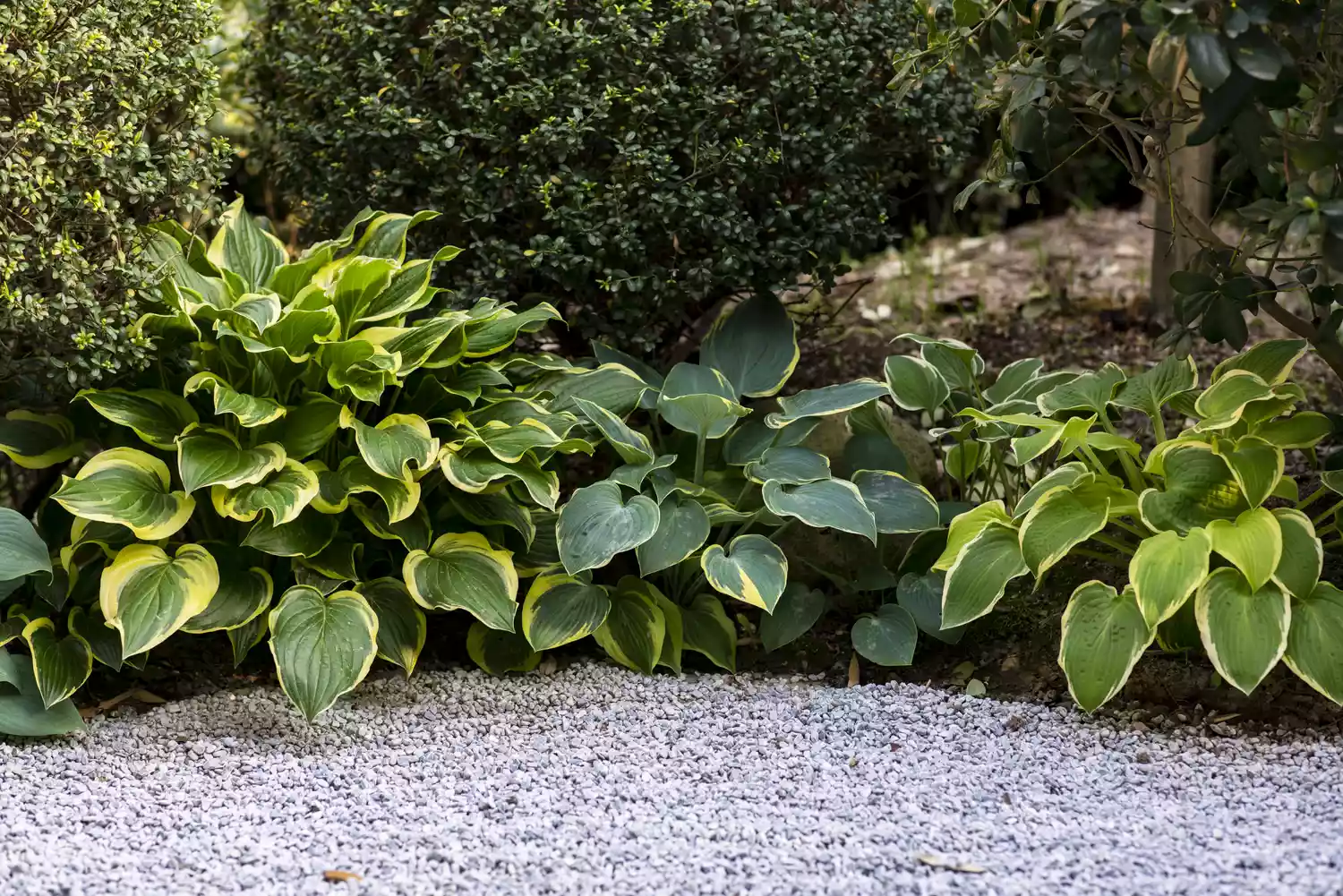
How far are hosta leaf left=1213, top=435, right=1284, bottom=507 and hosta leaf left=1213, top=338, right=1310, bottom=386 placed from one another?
0.98 ft

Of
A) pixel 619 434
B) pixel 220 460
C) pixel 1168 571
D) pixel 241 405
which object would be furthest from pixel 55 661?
pixel 1168 571

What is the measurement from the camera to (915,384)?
11.0 feet

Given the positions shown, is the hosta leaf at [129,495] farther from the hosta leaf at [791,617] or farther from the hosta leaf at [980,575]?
the hosta leaf at [980,575]

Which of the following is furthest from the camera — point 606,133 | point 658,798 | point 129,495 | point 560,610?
point 606,133

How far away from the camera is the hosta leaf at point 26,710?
2.66 m

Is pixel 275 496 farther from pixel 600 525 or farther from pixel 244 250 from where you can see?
pixel 244 250

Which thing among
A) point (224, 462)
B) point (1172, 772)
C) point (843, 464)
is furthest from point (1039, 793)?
point (224, 462)

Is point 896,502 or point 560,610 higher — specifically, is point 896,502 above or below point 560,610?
above

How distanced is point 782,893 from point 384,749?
1.06 meters

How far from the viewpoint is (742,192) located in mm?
3623

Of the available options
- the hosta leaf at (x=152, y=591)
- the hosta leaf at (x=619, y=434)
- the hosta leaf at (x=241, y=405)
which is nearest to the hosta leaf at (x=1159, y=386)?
the hosta leaf at (x=619, y=434)

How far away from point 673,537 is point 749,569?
0.65 feet

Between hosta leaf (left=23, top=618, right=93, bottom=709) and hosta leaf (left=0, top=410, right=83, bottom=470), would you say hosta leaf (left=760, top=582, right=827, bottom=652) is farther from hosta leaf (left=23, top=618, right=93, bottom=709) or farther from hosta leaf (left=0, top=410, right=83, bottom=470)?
hosta leaf (left=0, top=410, right=83, bottom=470)

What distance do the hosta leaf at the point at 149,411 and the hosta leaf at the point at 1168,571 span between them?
7.39 feet
